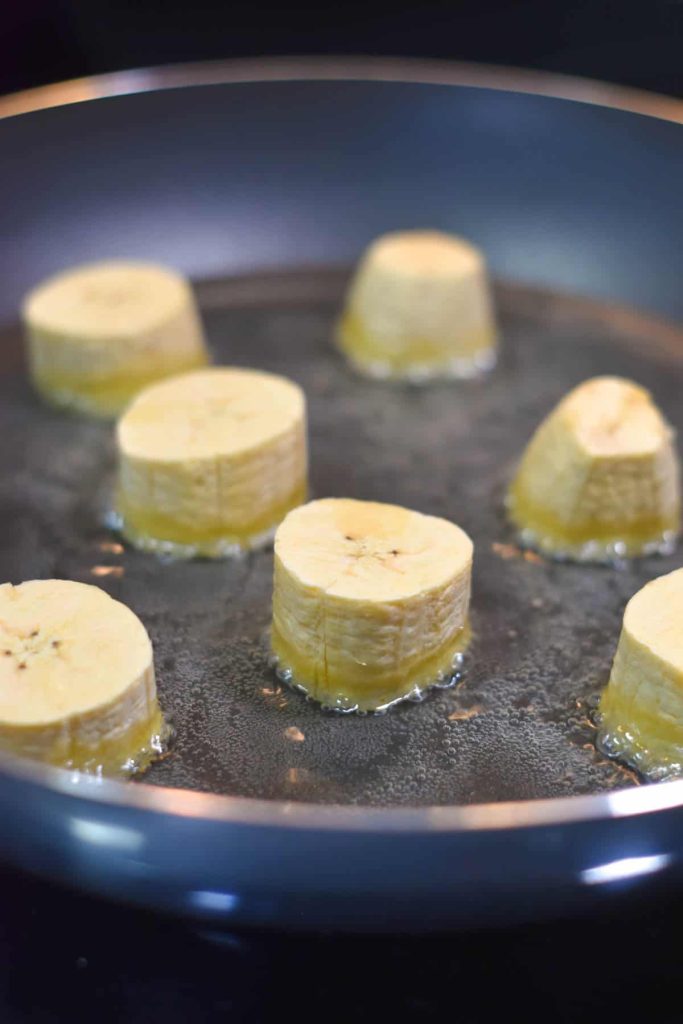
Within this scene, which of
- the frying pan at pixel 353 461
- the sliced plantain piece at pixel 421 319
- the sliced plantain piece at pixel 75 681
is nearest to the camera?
the frying pan at pixel 353 461

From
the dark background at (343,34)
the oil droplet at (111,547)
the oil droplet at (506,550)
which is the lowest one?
the oil droplet at (111,547)

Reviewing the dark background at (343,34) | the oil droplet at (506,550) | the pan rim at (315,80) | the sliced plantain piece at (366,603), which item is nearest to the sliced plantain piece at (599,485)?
the oil droplet at (506,550)

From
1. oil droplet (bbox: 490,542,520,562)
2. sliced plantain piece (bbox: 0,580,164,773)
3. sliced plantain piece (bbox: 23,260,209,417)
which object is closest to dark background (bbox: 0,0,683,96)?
sliced plantain piece (bbox: 23,260,209,417)

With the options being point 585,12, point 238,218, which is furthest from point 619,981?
point 585,12

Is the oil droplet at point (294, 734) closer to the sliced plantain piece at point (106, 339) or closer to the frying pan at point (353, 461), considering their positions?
the frying pan at point (353, 461)

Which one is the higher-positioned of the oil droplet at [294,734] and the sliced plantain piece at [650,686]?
the sliced plantain piece at [650,686]

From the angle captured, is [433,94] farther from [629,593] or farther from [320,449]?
[629,593]
